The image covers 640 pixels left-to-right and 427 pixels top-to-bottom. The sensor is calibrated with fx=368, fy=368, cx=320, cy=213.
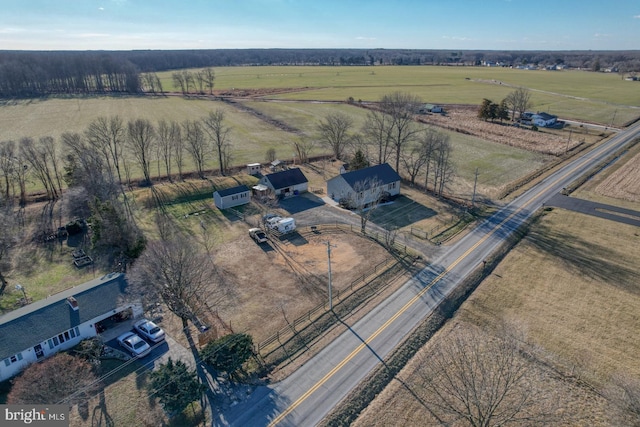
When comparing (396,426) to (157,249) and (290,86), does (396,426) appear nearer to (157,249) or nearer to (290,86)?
(157,249)

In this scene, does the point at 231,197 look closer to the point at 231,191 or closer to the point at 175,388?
the point at 231,191

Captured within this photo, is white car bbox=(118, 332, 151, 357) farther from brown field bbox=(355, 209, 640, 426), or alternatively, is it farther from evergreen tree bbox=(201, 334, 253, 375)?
brown field bbox=(355, 209, 640, 426)

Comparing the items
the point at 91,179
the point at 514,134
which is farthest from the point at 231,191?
the point at 514,134

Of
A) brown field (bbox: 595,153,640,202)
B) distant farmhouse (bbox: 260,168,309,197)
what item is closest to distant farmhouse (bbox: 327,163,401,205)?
distant farmhouse (bbox: 260,168,309,197)

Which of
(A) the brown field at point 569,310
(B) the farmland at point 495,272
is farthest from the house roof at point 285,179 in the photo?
(A) the brown field at point 569,310

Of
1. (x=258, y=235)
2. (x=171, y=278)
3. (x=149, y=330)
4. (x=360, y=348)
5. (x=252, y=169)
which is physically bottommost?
(x=360, y=348)
